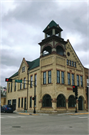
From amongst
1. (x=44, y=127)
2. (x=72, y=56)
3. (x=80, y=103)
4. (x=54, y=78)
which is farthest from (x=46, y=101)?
(x=44, y=127)

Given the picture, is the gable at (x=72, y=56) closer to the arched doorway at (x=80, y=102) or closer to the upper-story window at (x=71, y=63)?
the upper-story window at (x=71, y=63)

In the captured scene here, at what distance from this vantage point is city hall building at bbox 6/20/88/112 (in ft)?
97.6

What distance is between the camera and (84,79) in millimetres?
36938

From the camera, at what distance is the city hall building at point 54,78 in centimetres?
2975

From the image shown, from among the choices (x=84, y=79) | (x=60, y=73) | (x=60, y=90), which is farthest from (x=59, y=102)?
(x=84, y=79)

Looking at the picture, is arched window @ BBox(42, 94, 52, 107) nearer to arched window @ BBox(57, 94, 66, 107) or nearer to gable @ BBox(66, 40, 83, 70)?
arched window @ BBox(57, 94, 66, 107)

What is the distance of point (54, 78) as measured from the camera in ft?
96.0

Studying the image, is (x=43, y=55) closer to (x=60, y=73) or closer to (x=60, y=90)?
(x=60, y=73)

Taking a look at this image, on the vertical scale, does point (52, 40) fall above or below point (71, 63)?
above

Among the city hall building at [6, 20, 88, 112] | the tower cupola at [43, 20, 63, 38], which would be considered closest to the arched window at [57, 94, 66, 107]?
the city hall building at [6, 20, 88, 112]

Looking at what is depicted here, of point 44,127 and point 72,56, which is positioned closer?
point 44,127

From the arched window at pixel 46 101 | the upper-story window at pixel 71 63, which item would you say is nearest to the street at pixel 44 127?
the arched window at pixel 46 101

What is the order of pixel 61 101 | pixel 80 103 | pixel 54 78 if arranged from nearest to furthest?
pixel 54 78 < pixel 61 101 < pixel 80 103

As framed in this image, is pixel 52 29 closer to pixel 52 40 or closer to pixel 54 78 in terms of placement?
pixel 52 40
